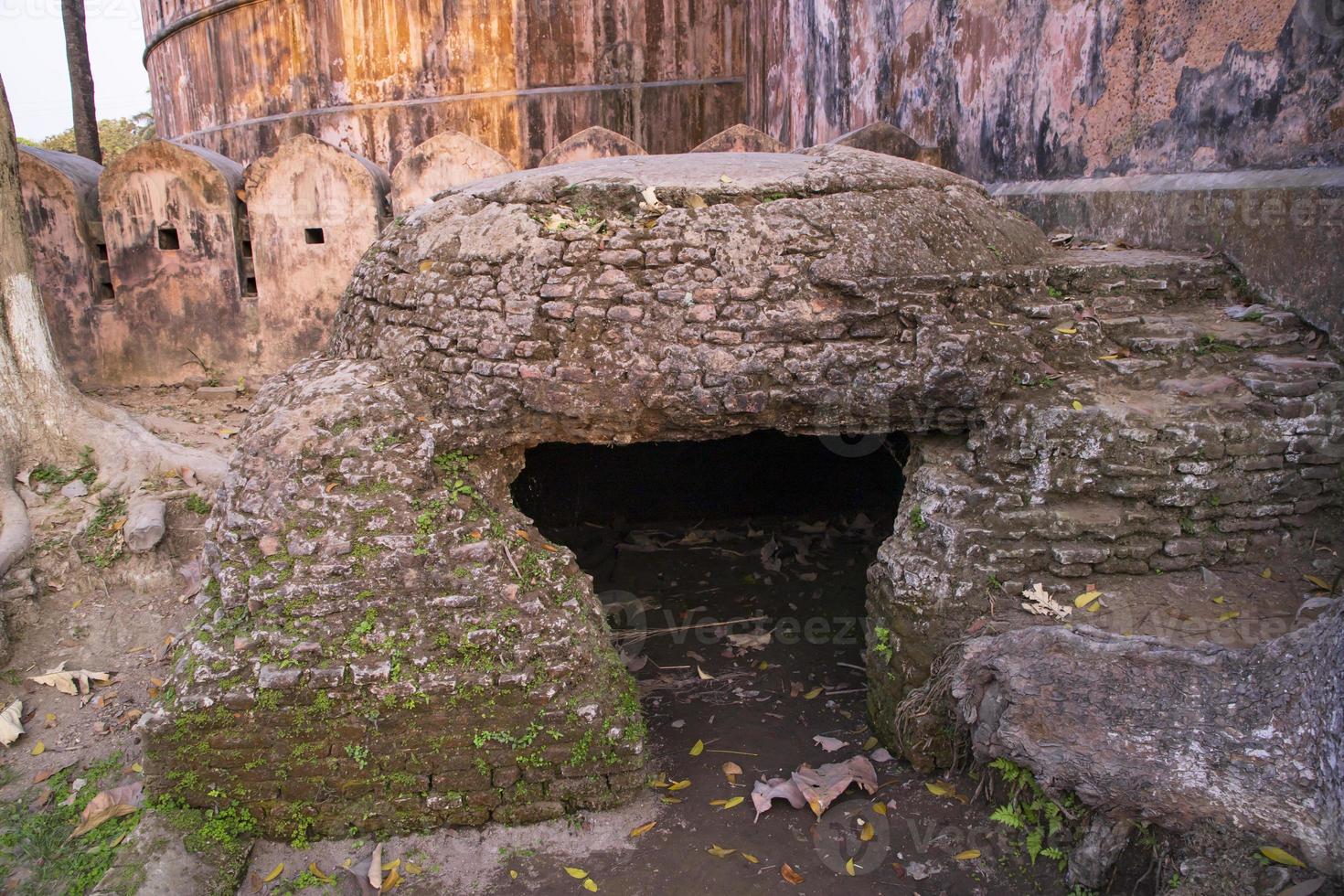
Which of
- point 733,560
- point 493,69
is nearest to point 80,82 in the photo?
point 493,69

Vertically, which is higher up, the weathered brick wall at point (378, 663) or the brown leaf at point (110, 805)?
the weathered brick wall at point (378, 663)

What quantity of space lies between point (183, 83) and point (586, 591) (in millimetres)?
11263

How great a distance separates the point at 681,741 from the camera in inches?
171

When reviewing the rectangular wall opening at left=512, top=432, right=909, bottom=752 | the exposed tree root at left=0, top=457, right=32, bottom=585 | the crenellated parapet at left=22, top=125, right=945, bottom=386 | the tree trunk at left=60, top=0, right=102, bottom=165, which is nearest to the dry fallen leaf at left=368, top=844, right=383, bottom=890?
the rectangular wall opening at left=512, top=432, right=909, bottom=752

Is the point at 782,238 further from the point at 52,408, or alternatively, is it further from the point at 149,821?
the point at 52,408

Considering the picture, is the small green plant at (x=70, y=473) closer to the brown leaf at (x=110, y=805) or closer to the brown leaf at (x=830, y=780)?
the brown leaf at (x=110, y=805)

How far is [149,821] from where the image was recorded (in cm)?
354

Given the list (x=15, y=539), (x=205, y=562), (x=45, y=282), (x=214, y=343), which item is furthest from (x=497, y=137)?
(x=205, y=562)

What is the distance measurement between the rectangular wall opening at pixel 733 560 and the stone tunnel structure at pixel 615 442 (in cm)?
71

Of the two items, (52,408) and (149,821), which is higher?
(52,408)

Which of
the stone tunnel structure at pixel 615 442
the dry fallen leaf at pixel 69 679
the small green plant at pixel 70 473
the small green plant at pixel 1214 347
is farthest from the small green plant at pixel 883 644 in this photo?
the small green plant at pixel 70 473

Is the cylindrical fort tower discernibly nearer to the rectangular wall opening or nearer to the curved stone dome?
the rectangular wall opening

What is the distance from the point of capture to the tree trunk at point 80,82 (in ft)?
39.3

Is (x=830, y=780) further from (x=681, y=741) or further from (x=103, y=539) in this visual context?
(x=103, y=539)
